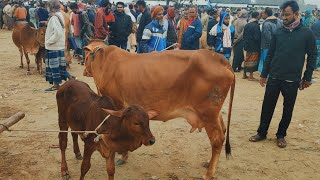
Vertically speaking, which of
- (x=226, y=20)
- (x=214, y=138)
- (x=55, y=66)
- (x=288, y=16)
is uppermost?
(x=288, y=16)

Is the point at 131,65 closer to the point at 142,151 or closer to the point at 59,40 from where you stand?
the point at 142,151

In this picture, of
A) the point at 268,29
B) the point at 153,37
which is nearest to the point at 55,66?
the point at 153,37

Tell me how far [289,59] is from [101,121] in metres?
2.88

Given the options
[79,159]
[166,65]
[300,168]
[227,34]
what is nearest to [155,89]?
[166,65]

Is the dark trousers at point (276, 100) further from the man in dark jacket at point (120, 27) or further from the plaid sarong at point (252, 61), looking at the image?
the man in dark jacket at point (120, 27)

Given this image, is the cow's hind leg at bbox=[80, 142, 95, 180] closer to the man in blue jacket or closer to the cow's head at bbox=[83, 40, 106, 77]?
the cow's head at bbox=[83, 40, 106, 77]

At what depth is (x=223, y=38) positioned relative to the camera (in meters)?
8.90

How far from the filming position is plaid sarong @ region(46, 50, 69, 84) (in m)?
7.16

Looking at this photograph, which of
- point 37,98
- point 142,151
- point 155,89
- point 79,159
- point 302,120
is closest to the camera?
point 155,89

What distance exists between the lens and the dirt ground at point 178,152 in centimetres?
409

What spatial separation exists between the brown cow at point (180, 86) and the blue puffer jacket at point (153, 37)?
80.1 inches

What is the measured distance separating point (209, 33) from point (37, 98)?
484cm

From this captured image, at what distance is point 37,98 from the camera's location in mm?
6938

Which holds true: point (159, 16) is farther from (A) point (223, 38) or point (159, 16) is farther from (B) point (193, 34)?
(A) point (223, 38)
